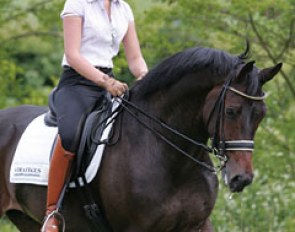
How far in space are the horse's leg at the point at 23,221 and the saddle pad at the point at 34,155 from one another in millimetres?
436

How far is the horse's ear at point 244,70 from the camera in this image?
18.6 ft

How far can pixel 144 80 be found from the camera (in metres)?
6.38

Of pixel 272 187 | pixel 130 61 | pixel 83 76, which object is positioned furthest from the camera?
pixel 272 187

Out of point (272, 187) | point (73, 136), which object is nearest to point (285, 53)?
point (272, 187)

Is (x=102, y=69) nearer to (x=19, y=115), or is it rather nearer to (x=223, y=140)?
(x=19, y=115)

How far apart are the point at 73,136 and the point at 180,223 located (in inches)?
37.6

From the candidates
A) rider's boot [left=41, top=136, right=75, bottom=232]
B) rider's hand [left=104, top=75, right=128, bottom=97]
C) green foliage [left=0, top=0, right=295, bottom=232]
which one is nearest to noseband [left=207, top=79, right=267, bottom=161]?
rider's hand [left=104, top=75, right=128, bottom=97]

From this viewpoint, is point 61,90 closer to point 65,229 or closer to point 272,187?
point 65,229

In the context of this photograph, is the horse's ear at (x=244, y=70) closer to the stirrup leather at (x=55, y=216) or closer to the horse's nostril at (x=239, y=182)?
the horse's nostril at (x=239, y=182)

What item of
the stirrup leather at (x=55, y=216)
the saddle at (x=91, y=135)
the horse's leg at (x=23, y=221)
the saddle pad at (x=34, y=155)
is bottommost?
the horse's leg at (x=23, y=221)

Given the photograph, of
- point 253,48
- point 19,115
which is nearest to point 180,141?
point 19,115

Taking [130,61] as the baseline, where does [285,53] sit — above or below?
below

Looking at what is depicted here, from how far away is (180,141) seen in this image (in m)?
6.13

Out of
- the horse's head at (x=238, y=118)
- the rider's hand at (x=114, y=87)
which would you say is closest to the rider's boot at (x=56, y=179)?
the rider's hand at (x=114, y=87)
